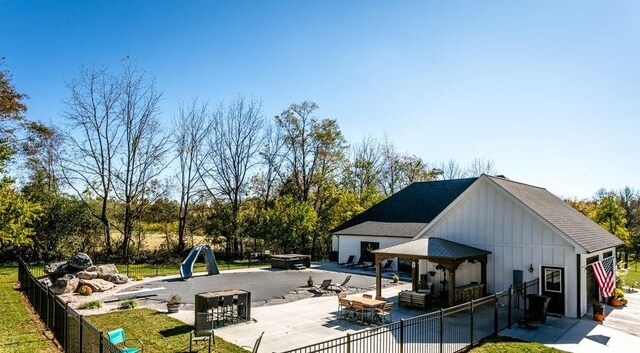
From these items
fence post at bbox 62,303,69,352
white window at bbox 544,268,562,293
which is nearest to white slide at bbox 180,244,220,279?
fence post at bbox 62,303,69,352

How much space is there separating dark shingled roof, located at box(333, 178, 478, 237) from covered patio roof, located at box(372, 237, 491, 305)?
11.1m

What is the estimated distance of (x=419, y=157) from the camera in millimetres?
51906

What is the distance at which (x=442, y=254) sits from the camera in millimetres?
15172

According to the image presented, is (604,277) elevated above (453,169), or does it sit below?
below

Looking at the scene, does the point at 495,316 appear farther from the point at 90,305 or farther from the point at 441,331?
the point at 90,305

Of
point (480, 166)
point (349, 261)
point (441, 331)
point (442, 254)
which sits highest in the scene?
point (480, 166)

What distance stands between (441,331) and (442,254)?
5786 millimetres

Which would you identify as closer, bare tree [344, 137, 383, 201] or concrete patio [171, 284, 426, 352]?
concrete patio [171, 284, 426, 352]

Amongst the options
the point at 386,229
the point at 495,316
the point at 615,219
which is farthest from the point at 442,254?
the point at 615,219

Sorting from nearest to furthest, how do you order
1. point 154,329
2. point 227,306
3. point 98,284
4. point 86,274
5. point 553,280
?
point 154,329 < point 227,306 < point 553,280 < point 98,284 < point 86,274

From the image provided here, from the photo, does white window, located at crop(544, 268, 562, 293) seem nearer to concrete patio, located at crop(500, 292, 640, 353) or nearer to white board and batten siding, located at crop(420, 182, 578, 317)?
white board and batten siding, located at crop(420, 182, 578, 317)

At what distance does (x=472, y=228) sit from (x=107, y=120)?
105 feet

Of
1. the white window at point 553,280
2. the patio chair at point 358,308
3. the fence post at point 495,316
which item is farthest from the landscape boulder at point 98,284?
the white window at point 553,280

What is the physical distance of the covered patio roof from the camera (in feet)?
48.9
